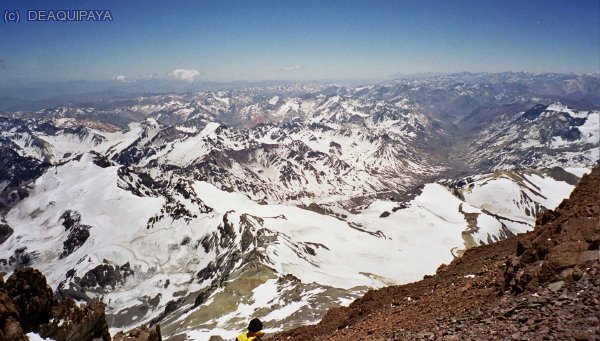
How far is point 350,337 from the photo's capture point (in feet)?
77.2

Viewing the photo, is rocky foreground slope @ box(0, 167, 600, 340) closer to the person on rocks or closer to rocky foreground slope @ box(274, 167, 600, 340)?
rocky foreground slope @ box(274, 167, 600, 340)

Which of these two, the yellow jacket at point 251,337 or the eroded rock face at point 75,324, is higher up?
the yellow jacket at point 251,337

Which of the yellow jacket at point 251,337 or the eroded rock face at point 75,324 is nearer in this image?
→ the yellow jacket at point 251,337

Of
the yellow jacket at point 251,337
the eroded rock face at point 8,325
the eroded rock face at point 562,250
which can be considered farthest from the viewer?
the eroded rock face at point 8,325

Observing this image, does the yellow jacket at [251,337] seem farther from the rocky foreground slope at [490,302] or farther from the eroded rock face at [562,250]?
the eroded rock face at [562,250]

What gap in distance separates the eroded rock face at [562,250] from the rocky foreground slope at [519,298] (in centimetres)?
3

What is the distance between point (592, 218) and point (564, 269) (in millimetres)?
3607

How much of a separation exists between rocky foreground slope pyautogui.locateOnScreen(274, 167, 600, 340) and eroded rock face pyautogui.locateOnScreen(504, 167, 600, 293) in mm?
34

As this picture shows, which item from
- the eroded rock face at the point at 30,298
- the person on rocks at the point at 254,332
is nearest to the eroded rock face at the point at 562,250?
the person on rocks at the point at 254,332

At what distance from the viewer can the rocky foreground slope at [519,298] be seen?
44.2 ft

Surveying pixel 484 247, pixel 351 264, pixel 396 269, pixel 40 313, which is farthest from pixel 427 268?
pixel 40 313

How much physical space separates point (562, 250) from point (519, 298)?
2.91 meters

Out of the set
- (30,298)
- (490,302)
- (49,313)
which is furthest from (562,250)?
(30,298)

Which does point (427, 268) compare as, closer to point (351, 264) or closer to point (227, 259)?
point (351, 264)
